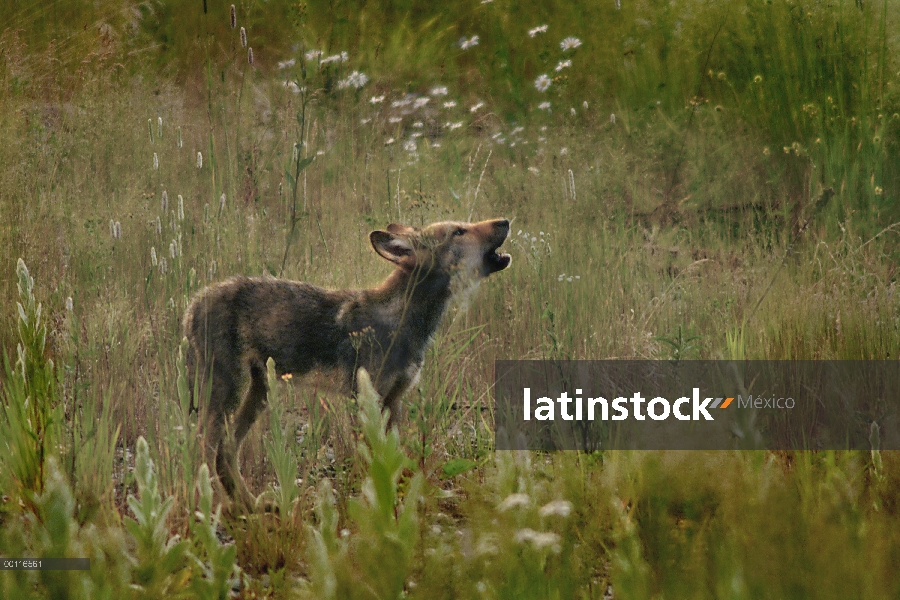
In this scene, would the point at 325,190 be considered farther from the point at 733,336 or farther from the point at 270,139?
the point at 733,336

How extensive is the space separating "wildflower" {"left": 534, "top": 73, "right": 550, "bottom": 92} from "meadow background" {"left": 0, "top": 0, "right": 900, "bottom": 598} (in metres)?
0.20

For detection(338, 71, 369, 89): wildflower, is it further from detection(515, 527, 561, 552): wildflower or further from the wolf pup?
detection(515, 527, 561, 552): wildflower

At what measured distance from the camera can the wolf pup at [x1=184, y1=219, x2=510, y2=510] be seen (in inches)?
141

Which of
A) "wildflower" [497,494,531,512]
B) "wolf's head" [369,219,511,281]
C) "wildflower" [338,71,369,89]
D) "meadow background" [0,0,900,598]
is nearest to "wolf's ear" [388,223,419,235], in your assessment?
"wolf's head" [369,219,511,281]

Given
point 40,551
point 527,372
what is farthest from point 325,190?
point 40,551

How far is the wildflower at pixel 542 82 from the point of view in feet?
23.2

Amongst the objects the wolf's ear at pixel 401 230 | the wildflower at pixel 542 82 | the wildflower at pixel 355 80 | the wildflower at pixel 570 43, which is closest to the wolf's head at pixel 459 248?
the wolf's ear at pixel 401 230

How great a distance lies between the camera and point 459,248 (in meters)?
4.01

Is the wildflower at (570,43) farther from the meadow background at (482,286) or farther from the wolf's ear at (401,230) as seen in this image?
the wolf's ear at (401,230)

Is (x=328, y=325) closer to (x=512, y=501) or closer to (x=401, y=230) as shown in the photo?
(x=401, y=230)

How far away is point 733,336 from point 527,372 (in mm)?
996

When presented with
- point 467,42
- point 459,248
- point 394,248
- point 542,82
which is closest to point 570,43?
point 542,82

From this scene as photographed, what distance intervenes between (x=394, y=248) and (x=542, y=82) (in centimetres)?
389

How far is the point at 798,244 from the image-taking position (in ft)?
17.8
